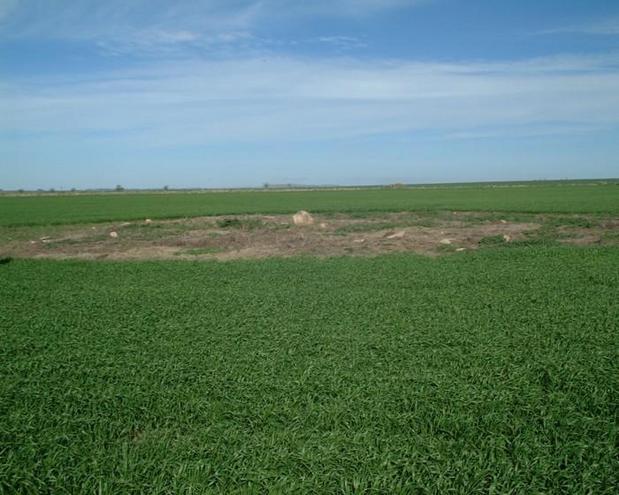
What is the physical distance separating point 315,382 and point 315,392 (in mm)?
226

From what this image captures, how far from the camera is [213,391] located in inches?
227

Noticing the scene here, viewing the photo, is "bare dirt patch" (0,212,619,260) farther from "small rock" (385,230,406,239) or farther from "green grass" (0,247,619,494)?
"green grass" (0,247,619,494)

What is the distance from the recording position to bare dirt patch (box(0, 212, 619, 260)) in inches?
767

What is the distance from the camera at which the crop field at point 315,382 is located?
4195 millimetres

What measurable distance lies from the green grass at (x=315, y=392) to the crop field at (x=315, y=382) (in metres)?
0.02

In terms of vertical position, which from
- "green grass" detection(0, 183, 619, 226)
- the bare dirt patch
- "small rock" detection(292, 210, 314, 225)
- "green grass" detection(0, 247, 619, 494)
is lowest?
"green grass" detection(0, 247, 619, 494)

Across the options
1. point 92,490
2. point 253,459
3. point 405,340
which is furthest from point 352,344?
point 92,490

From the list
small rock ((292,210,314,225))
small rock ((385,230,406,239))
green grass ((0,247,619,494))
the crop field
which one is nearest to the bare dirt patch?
small rock ((385,230,406,239))

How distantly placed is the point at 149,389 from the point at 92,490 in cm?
187

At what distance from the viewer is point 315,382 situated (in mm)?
5848

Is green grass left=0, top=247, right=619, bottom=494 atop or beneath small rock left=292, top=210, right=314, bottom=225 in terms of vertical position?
beneath

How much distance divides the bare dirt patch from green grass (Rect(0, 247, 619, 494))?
8.69 m

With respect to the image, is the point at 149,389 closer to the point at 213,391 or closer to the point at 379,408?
the point at 213,391

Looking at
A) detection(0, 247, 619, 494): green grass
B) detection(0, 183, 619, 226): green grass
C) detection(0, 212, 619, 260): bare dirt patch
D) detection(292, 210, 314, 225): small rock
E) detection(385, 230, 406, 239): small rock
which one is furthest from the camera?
detection(0, 183, 619, 226): green grass
